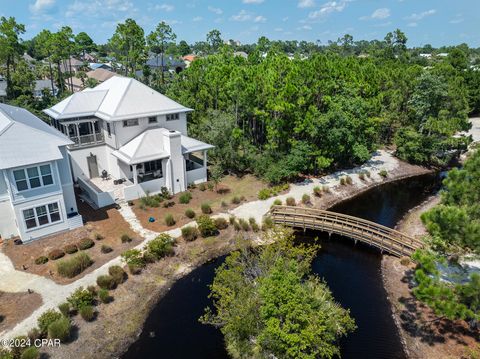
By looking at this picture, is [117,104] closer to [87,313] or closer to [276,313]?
[87,313]

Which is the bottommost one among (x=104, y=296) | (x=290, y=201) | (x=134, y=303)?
(x=134, y=303)

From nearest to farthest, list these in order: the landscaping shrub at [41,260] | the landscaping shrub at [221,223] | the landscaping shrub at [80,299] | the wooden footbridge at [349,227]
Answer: the landscaping shrub at [80,299], the landscaping shrub at [41,260], the wooden footbridge at [349,227], the landscaping shrub at [221,223]

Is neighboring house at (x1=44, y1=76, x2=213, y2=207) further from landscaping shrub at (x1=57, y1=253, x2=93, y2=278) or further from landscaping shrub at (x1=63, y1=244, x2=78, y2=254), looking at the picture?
landscaping shrub at (x1=57, y1=253, x2=93, y2=278)

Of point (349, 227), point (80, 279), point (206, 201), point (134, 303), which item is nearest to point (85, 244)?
point (80, 279)

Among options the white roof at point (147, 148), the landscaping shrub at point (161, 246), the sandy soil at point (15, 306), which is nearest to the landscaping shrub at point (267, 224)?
the landscaping shrub at point (161, 246)

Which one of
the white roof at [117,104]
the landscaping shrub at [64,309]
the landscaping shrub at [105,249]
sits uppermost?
the white roof at [117,104]

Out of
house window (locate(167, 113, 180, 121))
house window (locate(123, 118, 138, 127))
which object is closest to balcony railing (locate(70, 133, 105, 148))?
house window (locate(123, 118, 138, 127))

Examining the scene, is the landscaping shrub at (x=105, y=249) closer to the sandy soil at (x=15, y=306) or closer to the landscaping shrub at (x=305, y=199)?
the sandy soil at (x=15, y=306)
